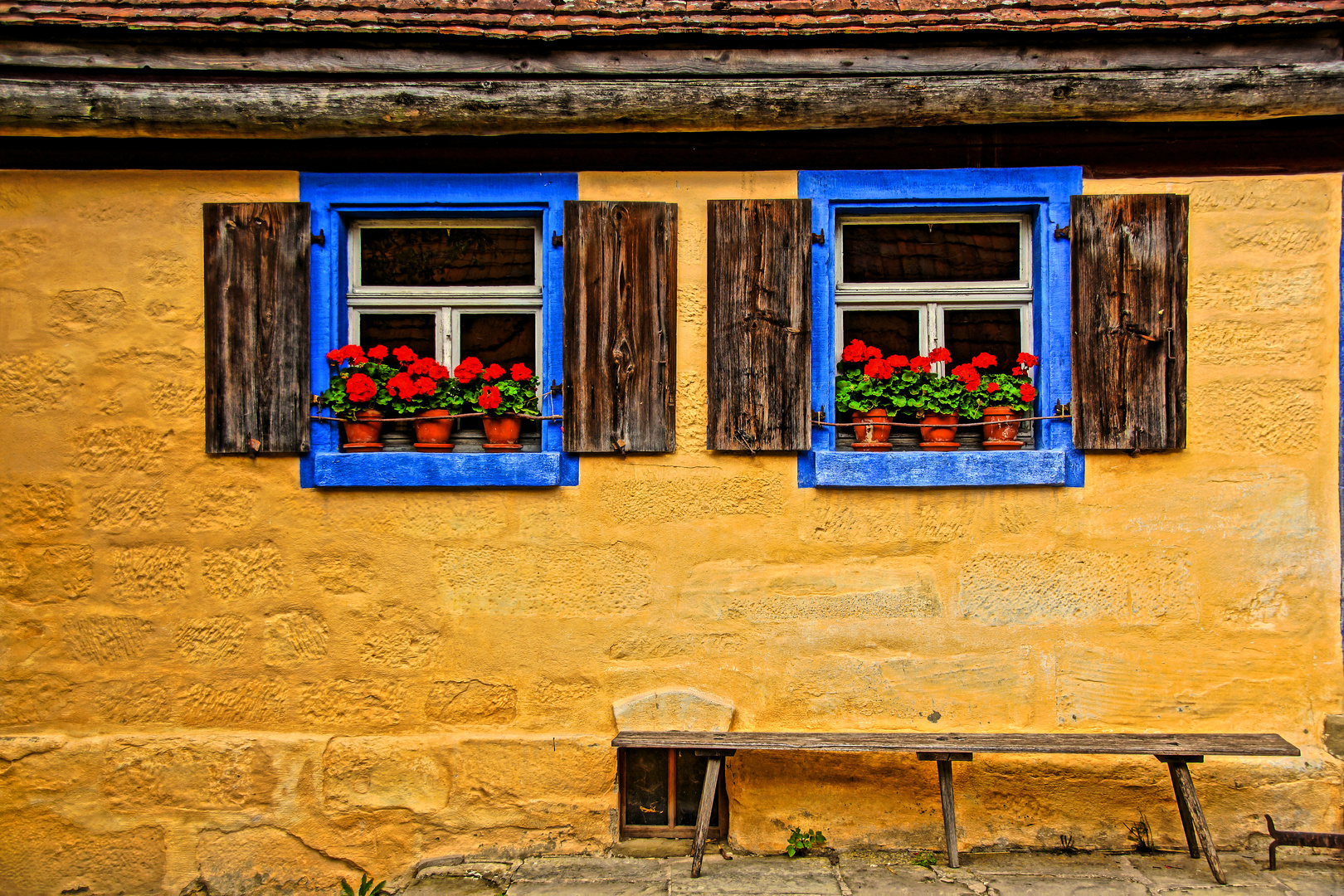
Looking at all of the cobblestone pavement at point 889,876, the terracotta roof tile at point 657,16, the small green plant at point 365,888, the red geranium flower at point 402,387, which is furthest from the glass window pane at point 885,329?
the small green plant at point 365,888

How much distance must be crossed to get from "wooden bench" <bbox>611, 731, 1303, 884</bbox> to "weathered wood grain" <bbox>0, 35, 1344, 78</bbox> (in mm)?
2675

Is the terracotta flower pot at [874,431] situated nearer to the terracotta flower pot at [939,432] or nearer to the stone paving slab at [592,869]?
the terracotta flower pot at [939,432]

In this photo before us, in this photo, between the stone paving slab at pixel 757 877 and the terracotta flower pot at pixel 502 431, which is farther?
the terracotta flower pot at pixel 502 431

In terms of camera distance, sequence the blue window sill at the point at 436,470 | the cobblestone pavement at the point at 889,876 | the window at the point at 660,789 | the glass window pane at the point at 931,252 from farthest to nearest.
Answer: the glass window pane at the point at 931,252 → the window at the point at 660,789 → the blue window sill at the point at 436,470 → the cobblestone pavement at the point at 889,876

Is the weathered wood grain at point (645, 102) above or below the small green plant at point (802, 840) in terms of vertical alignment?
above

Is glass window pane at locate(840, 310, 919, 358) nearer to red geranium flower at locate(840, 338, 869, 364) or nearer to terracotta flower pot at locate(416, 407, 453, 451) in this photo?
red geranium flower at locate(840, 338, 869, 364)

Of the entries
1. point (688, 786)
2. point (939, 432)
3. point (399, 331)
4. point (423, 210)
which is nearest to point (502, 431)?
point (399, 331)

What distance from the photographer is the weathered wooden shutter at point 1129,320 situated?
10.2 feet

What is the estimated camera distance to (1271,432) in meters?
3.13

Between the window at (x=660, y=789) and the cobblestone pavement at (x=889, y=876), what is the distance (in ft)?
0.66

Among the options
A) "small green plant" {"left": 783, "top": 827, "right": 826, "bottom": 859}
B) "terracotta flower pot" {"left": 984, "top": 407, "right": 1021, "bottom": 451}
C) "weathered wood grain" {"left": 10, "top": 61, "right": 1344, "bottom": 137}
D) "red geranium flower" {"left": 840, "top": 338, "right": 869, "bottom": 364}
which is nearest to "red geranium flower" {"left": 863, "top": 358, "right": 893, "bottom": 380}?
"red geranium flower" {"left": 840, "top": 338, "right": 869, "bottom": 364}

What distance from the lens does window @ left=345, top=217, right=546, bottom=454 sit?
3344 mm

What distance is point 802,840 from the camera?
3066mm

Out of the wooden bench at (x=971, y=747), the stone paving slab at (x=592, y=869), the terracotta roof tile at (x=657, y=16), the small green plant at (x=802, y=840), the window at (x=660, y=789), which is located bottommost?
the stone paving slab at (x=592, y=869)
